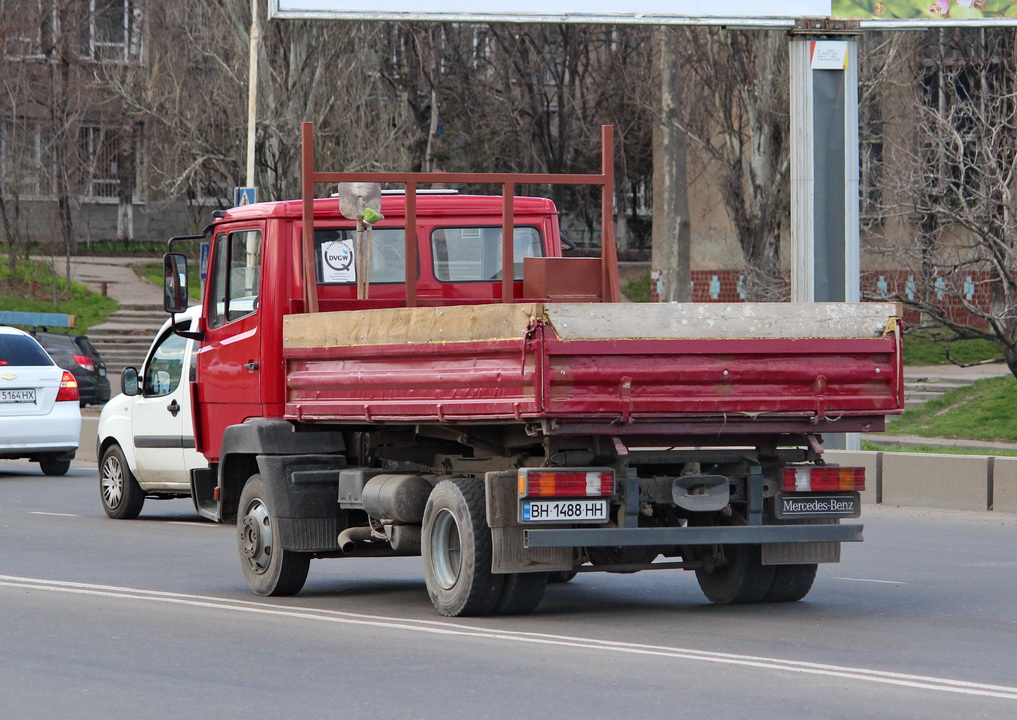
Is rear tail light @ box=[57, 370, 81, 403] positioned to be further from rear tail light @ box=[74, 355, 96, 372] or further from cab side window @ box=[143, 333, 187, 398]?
rear tail light @ box=[74, 355, 96, 372]

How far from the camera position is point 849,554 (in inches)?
500

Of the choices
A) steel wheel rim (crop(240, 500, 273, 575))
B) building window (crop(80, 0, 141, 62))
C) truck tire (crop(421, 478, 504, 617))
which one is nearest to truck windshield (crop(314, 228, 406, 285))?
steel wheel rim (crop(240, 500, 273, 575))

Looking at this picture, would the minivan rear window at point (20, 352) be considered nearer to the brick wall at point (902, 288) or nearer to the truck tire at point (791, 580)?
the brick wall at point (902, 288)

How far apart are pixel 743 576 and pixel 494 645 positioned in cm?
202

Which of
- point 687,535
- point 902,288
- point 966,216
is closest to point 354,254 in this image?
point 687,535

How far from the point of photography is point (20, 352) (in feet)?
65.5

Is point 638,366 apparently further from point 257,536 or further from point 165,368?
point 165,368

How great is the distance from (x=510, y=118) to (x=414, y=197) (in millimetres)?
38169

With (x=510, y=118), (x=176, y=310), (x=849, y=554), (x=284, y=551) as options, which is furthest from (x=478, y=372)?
(x=510, y=118)

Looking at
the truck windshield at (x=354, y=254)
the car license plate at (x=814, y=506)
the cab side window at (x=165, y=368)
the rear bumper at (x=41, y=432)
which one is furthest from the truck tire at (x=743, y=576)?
the rear bumper at (x=41, y=432)

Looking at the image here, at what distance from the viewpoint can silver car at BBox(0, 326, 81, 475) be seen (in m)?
19.6

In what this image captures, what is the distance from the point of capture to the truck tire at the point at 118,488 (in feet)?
51.0

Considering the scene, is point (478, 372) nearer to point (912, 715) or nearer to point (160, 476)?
point (912, 715)

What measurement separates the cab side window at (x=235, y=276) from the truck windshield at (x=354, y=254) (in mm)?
411
